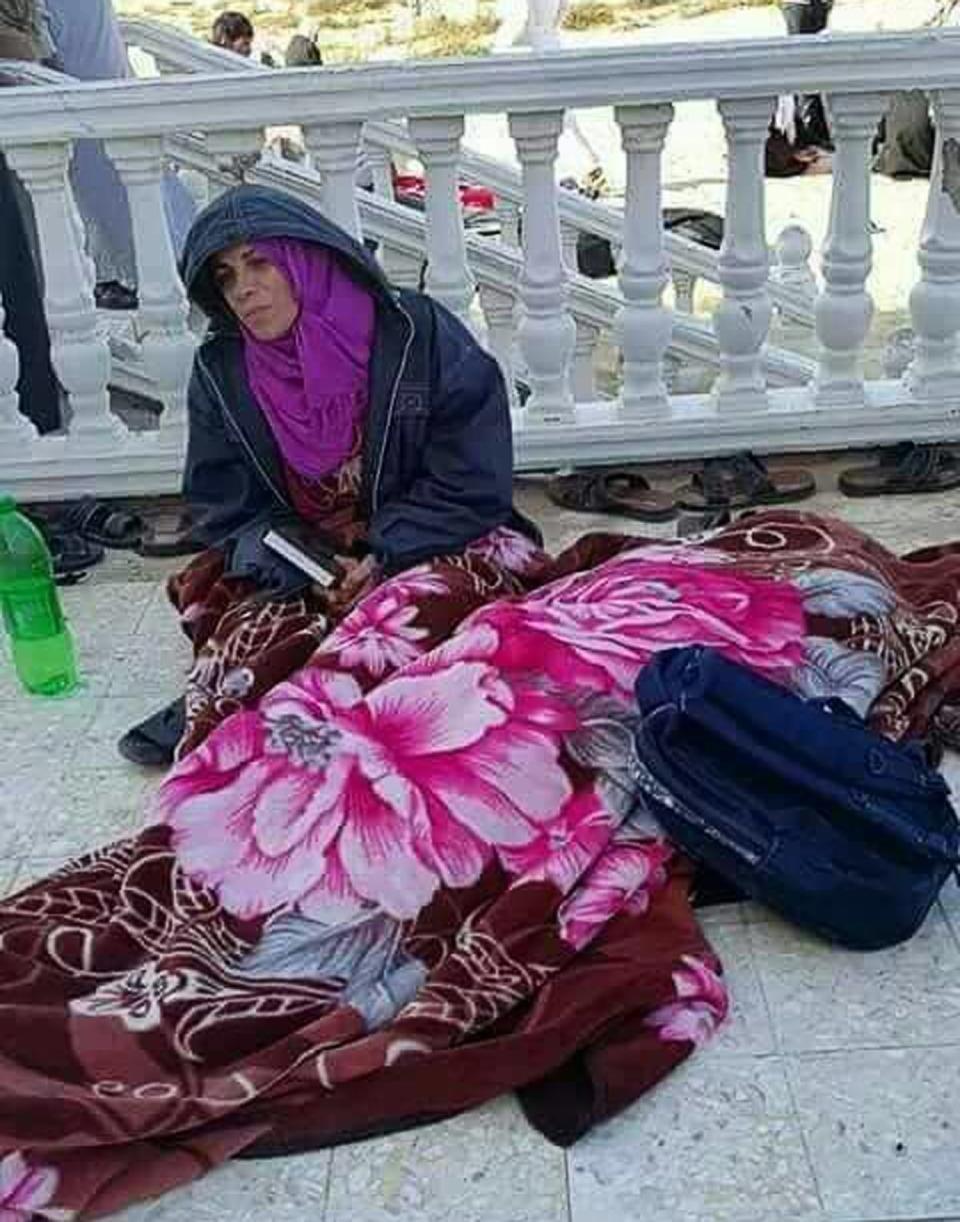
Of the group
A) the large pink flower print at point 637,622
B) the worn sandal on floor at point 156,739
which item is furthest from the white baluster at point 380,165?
the large pink flower print at point 637,622

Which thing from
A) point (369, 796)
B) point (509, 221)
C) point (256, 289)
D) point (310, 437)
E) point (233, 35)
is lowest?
point (509, 221)

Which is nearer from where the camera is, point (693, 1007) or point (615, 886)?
Answer: point (693, 1007)

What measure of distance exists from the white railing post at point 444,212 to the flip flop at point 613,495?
0.42m

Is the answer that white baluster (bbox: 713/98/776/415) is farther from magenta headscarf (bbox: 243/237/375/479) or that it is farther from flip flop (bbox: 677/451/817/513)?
magenta headscarf (bbox: 243/237/375/479)

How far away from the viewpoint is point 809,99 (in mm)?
8430

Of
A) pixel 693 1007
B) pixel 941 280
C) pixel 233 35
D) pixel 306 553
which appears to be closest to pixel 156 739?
pixel 306 553

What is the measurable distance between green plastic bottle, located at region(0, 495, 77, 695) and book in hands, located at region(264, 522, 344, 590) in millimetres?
475

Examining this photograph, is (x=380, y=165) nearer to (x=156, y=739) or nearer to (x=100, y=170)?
(x=100, y=170)

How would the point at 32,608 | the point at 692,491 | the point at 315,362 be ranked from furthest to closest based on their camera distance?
1. the point at 692,491
2. the point at 32,608
3. the point at 315,362

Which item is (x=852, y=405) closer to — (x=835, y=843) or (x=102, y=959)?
(x=835, y=843)

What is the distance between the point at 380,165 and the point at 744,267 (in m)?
2.22

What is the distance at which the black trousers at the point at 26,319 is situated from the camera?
3.72 metres

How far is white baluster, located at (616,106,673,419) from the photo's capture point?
123 inches

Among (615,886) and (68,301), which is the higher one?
(68,301)
